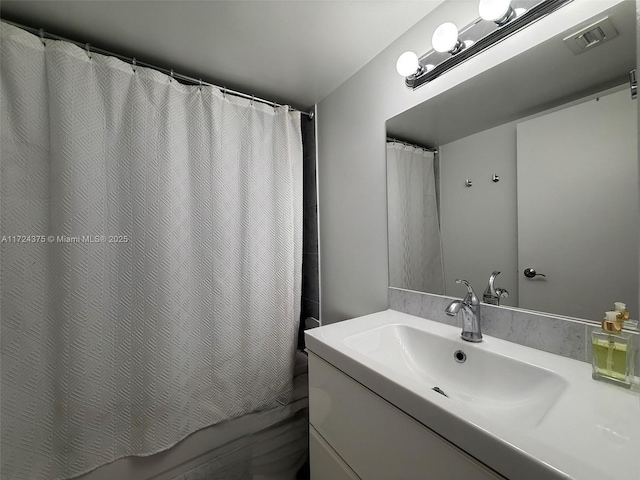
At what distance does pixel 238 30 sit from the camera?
1029mm

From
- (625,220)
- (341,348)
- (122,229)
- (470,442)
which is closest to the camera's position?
(470,442)

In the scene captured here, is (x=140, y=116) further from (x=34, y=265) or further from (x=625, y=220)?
(x=625, y=220)

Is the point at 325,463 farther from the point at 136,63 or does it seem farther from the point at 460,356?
the point at 136,63

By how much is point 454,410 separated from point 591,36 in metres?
0.96

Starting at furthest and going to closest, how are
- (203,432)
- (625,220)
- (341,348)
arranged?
(203,432) < (341,348) < (625,220)

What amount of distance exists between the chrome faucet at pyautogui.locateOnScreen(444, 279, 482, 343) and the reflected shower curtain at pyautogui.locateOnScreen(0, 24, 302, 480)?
97 cm

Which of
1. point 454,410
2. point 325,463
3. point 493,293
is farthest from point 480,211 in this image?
point 325,463

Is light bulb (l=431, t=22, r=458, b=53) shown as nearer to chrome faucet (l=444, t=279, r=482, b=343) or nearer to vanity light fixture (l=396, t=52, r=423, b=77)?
vanity light fixture (l=396, t=52, r=423, b=77)

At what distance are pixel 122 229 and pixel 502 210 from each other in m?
1.49

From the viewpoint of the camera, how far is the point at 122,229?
1081 mm

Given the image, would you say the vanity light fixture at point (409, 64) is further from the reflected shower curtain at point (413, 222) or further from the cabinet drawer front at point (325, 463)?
the cabinet drawer front at point (325, 463)

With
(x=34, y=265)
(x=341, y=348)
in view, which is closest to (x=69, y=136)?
(x=34, y=265)

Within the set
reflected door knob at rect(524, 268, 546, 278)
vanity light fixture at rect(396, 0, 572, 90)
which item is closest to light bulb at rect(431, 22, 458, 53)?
vanity light fixture at rect(396, 0, 572, 90)

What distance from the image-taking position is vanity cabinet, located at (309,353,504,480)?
0.48 meters
